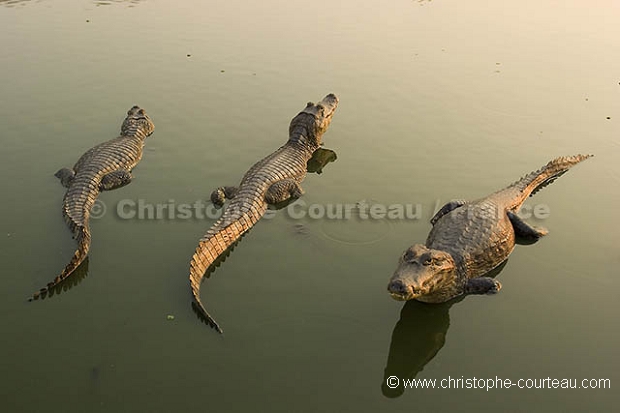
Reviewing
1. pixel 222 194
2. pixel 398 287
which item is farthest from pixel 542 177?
pixel 222 194

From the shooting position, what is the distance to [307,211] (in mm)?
7844

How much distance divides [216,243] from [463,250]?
124 inches

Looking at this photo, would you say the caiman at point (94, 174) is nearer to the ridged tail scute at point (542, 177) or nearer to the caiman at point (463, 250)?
the caiman at point (463, 250)

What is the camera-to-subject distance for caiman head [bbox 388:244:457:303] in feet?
16.3

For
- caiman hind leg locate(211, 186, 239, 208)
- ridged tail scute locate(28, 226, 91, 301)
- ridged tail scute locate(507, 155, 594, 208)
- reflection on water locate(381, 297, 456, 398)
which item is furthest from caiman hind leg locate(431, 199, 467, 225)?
ridged tail scute locate(28, 226, 91, 301)

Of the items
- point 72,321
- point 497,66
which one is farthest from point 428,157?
point 72,321

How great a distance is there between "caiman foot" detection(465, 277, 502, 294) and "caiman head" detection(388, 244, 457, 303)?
359 millimetres

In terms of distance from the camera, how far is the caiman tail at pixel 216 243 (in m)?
5.89

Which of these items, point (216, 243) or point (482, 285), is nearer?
point (482, 285)

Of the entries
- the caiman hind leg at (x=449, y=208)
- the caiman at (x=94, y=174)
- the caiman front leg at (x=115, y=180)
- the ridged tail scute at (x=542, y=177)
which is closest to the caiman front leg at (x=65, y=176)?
the caiman at (x=94, y=174)

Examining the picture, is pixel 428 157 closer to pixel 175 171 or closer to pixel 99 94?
pixel 175 171

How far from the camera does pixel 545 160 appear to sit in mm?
9133

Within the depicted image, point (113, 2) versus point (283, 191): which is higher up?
point (113, 2)

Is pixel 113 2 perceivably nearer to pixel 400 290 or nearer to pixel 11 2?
pixel 11 2
